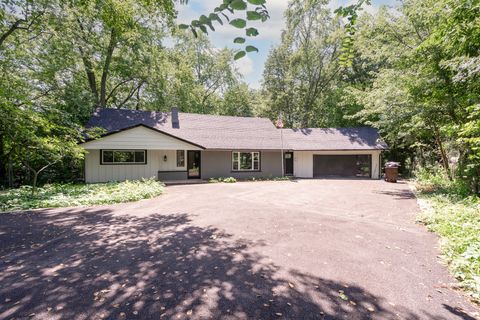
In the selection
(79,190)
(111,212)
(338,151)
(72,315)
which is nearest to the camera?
(72,315)

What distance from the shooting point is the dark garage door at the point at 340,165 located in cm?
2250

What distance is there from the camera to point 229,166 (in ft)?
62.3

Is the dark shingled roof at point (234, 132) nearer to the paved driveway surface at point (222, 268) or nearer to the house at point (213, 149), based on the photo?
the house at point (213, 149)

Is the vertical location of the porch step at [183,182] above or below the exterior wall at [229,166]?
below

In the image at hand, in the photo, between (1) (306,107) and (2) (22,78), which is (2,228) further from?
(1) (306,107)

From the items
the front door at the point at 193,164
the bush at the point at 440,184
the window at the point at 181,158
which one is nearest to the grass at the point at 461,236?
the bush at the point at 440,184

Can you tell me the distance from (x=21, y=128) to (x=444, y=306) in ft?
40.9

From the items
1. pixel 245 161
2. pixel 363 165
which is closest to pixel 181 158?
Answer: pixel 245 161

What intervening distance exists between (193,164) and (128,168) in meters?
4.50

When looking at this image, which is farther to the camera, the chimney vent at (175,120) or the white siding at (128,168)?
the chimney vent at (175,120)

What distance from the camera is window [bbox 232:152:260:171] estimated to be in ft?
63.6

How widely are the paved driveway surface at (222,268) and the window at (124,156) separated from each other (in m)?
8.03

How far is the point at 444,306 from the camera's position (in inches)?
129

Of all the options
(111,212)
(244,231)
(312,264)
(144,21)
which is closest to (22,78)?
(144,21)
